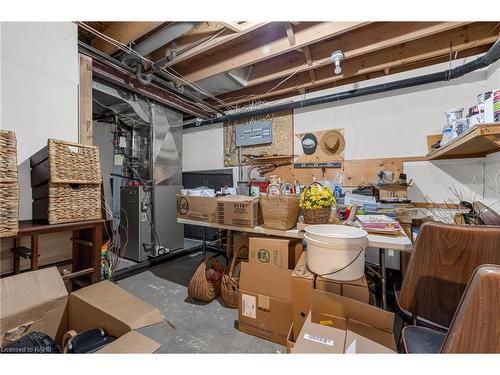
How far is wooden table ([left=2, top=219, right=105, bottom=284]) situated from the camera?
139 centimetres

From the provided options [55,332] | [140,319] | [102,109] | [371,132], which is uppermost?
[102,109]

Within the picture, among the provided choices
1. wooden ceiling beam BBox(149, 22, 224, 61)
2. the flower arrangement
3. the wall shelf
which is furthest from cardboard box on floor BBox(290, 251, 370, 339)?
wooden ceiling beam BBox(149, 22, 224, 61)

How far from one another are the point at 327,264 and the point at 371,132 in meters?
2.20

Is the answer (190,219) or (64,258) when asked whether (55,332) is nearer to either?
(64,258)

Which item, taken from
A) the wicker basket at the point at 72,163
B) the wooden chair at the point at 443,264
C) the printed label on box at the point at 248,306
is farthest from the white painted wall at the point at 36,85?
the wooden chair at the point at 443,264

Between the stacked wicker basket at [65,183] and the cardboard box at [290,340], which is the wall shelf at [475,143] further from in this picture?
the stacked wicker basket at [65,183]

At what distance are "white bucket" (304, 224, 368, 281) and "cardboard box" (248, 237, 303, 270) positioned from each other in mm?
411

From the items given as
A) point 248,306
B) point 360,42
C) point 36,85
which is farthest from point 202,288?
point 360,42

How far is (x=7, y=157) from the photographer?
1.21m

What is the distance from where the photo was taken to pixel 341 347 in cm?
96

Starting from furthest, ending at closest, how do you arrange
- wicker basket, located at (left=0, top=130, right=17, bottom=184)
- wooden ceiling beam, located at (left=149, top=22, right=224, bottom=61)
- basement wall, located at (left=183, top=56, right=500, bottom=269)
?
basement wall, located at (left=183, top=56, right=500, bottom=269) < wooden ceiling beam, located at (left=149, top=22, right=224, bottom=61) < wicker basket, located at (left=0, top=130, right=17, bottom=184)

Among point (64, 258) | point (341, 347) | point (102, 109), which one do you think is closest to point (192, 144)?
point (102, 109)

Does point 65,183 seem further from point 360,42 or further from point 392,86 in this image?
point 392,86

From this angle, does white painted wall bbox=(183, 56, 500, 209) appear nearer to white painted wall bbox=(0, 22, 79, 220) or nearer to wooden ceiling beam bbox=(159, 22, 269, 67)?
wooden ceiling beam bbox=(159, 22, 269, 67)
